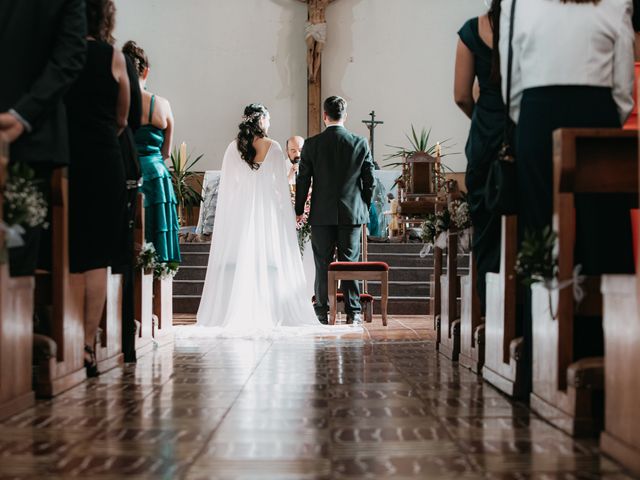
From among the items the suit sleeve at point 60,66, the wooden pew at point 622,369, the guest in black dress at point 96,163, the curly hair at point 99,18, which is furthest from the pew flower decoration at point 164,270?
the wooden pew at point 622,369

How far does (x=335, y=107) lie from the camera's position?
20.6 ft

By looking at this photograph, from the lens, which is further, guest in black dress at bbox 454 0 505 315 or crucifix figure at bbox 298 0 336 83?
crucifix figure at bbox 298 0 336 83

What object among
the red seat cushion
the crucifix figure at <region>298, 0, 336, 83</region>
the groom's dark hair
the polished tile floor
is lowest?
the polished tile floor

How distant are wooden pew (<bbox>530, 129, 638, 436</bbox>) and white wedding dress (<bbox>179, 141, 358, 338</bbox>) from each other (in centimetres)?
355

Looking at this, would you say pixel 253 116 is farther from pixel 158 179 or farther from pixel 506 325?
pixel 506 325

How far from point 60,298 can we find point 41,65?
2.55 ft

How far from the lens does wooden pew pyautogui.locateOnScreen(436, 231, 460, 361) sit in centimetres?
408

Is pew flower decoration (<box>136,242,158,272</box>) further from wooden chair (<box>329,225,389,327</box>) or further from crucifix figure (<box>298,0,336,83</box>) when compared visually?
crucifix figure (<box>298,0,336,83</box>)

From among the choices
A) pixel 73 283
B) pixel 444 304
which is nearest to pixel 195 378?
pixel 73 283

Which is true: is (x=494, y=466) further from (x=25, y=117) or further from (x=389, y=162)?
(x=389, y=162)

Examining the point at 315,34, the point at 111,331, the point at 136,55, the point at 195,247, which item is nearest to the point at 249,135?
the point at 136,55

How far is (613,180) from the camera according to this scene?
2.47 metres

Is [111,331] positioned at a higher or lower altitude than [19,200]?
lower

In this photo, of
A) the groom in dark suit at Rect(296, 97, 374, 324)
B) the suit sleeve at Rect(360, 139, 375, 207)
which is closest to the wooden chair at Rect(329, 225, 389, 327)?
the groom in dark suit at Rect(296, 97, 374, 324)
